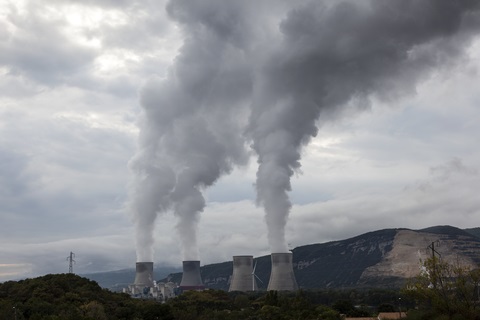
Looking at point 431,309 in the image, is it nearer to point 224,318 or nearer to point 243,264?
point 224,318

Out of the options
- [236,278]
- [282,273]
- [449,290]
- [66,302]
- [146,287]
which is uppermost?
[146,287]

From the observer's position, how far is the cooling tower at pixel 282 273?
407ft

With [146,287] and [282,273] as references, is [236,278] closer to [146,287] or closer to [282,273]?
[282,273]

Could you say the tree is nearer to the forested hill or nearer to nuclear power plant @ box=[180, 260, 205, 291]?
the forested hill

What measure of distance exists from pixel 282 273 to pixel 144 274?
1947 inches

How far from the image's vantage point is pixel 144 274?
160 metres

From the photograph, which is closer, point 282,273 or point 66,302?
point 66,302

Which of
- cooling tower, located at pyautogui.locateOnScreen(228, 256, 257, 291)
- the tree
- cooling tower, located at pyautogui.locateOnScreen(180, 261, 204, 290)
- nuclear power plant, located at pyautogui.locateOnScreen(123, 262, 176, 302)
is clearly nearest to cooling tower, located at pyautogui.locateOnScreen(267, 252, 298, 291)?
cooling tower, located at pyautogui.locateOnScreen(228, 256, 257, 291)

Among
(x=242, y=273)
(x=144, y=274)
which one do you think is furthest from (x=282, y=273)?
(x=144, y=274)

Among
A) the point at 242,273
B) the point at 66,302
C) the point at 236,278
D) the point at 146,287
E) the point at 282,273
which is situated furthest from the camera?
the point at 146,287

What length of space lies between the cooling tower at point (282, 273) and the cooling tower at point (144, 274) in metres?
44.6

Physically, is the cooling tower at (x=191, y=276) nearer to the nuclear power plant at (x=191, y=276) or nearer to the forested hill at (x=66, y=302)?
the nuclear power plant at (x=191, y=276)

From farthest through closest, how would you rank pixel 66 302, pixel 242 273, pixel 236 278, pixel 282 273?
pixel 236 278
pixel 242 273
pixel 282 273
pixel 66 302

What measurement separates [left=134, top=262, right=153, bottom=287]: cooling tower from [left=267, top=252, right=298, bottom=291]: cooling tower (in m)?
44.6
